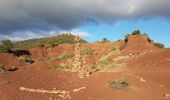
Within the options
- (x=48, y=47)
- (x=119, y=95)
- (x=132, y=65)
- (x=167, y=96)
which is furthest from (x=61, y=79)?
(x=48, y=47)

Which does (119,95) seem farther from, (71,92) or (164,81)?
(164,81)

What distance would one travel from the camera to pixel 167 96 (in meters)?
18.5

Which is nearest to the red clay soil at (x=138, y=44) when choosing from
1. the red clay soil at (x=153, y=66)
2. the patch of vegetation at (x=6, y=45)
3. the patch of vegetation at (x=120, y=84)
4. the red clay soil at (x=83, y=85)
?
Result: the red clay soil at (x=153, y=66)

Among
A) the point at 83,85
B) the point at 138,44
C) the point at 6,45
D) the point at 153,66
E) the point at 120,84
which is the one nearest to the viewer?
the point at 83,85

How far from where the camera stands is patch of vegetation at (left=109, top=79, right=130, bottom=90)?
1834 centimetres

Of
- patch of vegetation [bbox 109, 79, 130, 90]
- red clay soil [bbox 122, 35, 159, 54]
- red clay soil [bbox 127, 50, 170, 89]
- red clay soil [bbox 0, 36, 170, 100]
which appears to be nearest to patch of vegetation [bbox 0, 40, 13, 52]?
red clay soil [bbox 122, 35, 159, 54]

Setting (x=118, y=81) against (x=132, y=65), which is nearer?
(x=118, y=81)

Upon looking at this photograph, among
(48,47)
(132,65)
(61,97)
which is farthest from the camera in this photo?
(48,47)

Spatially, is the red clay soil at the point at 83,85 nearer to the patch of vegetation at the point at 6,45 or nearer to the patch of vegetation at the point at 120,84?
the patch of vegetation at the point at 120,84

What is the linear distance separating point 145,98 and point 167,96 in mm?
1710

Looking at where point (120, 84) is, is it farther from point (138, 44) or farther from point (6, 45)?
point (6, 45)

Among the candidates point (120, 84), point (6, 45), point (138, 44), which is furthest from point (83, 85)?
point (6, 45)

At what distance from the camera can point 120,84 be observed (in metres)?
18.5

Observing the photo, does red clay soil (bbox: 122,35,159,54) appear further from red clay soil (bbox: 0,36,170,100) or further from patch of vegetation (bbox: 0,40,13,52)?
red clay soil (bbox: 0,36,170,100)
